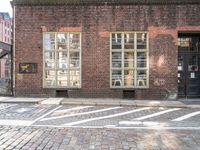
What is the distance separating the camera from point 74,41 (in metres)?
18.8

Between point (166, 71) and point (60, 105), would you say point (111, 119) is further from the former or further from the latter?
point (166, 71)

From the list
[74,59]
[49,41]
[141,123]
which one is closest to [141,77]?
[74,59]

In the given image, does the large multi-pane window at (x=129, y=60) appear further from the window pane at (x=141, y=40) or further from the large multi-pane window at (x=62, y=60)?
the large multi-pane window at (x=62, y=60)

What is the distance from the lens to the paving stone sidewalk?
26.5ft

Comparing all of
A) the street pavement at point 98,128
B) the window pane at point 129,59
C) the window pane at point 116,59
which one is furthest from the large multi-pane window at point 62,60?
the street pavement at point 98,128

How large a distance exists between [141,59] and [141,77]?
0.89 meters

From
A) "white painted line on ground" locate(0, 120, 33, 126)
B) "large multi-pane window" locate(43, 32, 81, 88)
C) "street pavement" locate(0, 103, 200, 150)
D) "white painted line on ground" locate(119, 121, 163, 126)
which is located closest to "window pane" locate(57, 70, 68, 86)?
"large multi-pane window" locate(43, 32, 81, 88)

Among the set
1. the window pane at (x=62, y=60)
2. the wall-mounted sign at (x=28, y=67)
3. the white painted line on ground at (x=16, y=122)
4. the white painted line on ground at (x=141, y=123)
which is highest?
the window pane at (x=62, y=60)

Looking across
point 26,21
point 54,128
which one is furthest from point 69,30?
point 54,128

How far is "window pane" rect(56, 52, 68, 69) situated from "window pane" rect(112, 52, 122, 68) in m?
2.35

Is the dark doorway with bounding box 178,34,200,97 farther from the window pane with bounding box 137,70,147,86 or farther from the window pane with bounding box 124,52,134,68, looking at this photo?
the window pane with bounding box 124,52,134,68

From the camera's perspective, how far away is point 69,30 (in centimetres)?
1859

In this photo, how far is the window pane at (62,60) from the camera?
18844 mm

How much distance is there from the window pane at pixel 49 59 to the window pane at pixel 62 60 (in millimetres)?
252
